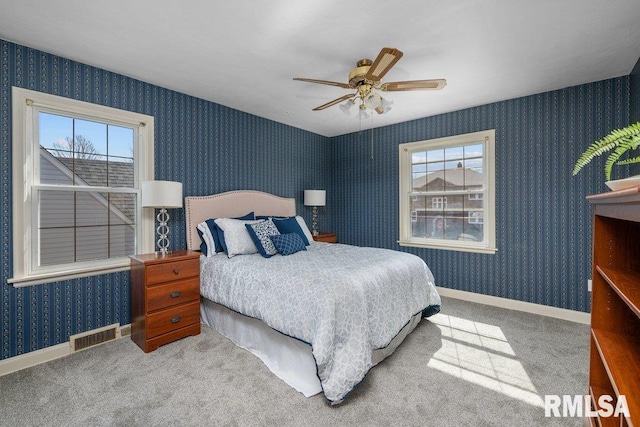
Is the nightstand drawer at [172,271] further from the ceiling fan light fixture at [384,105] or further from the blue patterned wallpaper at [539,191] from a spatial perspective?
the blue patterned wallpaper at [539,191]

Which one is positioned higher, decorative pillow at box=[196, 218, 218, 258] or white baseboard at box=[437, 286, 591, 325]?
decorative pillow at box=[196, 218, 218, 258]

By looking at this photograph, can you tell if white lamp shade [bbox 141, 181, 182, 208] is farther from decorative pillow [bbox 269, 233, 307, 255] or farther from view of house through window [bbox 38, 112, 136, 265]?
decorative pillow [bbox 269, 233, 307, 255]

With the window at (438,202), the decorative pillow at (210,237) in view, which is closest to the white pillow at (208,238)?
the decorative pillow at (210,237)

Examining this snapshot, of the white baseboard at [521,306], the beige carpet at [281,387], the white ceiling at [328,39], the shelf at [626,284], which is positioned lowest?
the beige carpet at [281,387]

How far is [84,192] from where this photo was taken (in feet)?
8.85

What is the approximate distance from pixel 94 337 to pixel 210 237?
1.32 meters

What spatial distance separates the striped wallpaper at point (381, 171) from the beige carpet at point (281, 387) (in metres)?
0.49

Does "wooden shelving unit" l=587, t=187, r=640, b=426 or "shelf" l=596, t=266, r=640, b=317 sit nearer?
"shelf" l=596, t=266, r=640, b=317

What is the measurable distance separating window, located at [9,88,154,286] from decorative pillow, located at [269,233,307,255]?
Result: 4.33 ft

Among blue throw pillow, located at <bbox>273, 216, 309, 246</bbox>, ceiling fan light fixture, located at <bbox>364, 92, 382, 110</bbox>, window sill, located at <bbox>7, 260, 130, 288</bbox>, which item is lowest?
window sill, located at <bbox>7, 260, 130, 288</bbox>

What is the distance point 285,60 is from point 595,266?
2.56m

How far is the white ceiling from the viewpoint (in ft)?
6.22

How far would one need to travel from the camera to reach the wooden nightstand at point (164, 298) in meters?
2.48

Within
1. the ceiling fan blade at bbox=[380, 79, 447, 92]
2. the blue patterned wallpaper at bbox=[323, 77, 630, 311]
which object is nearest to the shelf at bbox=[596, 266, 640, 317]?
the ceiling fan blade at bbox=[380, 79, 447, 92]
